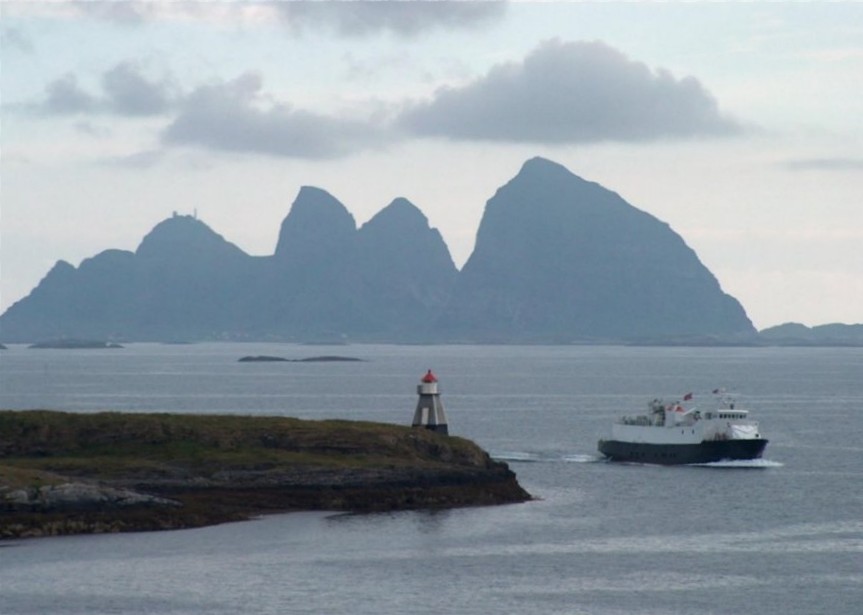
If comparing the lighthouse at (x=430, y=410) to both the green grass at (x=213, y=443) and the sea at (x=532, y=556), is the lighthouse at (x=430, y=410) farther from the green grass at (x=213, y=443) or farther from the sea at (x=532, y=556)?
the sea at (x=532, y=556)

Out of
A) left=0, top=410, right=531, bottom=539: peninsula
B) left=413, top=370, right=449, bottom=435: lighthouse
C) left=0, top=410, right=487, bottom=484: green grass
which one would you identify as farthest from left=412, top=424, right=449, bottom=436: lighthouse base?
left=0, top=410, right=487, bottom=484: green grass

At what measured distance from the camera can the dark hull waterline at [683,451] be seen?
10594 cm

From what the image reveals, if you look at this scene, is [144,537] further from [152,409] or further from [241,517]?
[152,409]

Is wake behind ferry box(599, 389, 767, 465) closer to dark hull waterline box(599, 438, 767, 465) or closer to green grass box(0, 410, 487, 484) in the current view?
dark hull waterline box(599, 438, 767, 465)

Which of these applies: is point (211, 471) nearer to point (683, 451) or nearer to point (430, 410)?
point (430, 410)

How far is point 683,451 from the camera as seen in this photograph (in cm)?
10738

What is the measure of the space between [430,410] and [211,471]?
55.6 ft

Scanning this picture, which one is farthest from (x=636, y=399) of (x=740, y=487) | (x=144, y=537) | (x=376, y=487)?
(x=144, y=537)

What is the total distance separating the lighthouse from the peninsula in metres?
3.66

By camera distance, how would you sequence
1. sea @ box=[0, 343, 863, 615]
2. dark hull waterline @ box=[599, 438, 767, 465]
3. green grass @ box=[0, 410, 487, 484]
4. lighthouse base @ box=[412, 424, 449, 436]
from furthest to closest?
dark hull waterline @ box=[599, 438, 767, 465], lighthouse base @ box=[412, 424, 449, 436], green grass @ box=[0, 410, 487, 484], sea @ box=[0, 343, 863, 615]

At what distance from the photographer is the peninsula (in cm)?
7300

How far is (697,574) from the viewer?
64.2 m

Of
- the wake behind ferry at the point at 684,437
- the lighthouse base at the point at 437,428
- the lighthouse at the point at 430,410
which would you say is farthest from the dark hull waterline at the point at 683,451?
the lighthouse at the point at 430,410

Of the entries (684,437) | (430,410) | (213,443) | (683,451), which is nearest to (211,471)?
(213,443)
